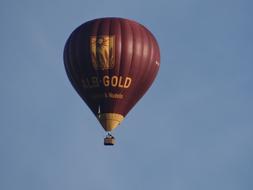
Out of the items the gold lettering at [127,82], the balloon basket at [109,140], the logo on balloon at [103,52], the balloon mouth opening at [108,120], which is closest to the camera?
the logo on balloon at [103,52]

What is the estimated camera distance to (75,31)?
4801 inches

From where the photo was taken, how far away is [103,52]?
4732 inches

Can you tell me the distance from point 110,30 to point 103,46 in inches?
45.0

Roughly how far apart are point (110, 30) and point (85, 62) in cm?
250

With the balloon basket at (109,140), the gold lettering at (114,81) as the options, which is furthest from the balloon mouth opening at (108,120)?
the gold lettering at (114,81)

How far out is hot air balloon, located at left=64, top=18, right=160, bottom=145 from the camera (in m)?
120

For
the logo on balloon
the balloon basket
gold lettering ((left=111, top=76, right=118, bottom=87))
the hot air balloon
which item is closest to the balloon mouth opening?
the hot air balloon

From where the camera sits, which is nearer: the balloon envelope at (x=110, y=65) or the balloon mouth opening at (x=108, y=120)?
the balloon envelope at (x=110, y=65)

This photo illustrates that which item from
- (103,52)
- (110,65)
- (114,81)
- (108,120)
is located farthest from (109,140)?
(103,52)

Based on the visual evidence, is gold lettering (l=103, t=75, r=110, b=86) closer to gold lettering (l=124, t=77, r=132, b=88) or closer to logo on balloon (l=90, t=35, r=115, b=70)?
logo on balloon (l=90, t=35, r=115, b=70)

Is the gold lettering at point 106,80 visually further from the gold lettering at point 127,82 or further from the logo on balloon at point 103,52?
the gold lettering at point 127,82

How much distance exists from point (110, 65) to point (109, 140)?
184 inches

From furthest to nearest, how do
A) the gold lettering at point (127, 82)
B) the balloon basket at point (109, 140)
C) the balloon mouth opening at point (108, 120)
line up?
the balloon mouth opening at point (108, 120)
the balloon basket at point (109, 140)
the gold lettering at point (127, 82)

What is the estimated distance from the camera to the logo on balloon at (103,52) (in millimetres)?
120125
